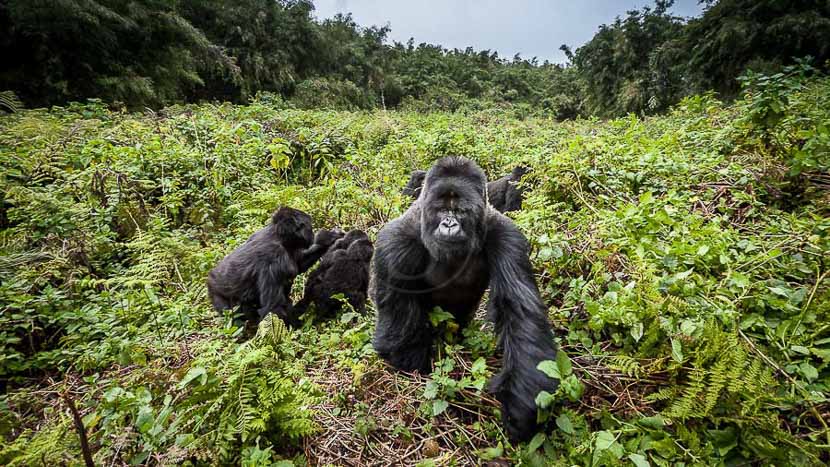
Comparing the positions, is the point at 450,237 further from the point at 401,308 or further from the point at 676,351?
the point at 676,351

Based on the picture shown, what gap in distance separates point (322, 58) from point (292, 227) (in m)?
24.2

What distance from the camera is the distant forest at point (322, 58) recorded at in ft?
31.4

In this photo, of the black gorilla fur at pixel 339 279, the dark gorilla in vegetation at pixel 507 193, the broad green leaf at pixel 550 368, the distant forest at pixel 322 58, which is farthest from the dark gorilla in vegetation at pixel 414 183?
the distant forest at pixel 322 58

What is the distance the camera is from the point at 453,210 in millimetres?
2535

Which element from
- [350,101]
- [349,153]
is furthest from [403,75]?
[349,153]

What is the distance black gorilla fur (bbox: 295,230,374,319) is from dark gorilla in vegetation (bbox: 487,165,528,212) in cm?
222

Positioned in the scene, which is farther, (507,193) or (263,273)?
(507,193)

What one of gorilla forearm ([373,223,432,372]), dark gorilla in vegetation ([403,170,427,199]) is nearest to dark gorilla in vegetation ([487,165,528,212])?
dark gorilla in vegetation ([403,170,427,199])

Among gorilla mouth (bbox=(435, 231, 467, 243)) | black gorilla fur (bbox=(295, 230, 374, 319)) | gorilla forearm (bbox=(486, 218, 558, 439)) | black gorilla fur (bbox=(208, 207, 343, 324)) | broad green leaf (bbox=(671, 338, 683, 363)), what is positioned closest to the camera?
broad green leaf (bbox=(671, 338, 683, 363))

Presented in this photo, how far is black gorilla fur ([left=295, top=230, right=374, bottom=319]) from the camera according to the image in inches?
154

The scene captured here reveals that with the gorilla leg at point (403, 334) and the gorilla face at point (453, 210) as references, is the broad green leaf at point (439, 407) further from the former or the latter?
the gorilla face at point (453, 210)

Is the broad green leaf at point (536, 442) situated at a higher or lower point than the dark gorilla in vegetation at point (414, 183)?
lower

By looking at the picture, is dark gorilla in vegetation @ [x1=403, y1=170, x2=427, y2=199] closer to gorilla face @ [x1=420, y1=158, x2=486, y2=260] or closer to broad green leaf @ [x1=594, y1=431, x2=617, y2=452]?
gorilla face @ [x1=420, y1=158, x2=486, y2=260]

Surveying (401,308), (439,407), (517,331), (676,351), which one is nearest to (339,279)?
(401,308)
